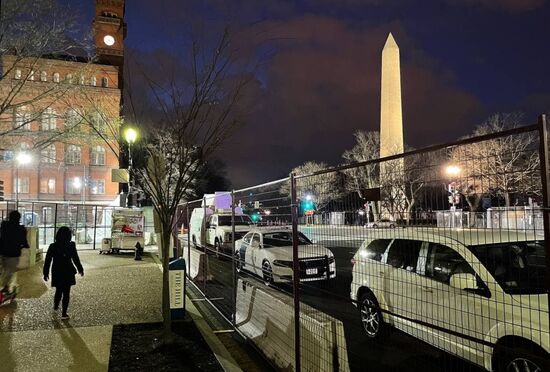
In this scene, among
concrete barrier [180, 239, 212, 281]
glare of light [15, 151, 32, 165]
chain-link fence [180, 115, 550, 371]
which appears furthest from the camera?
glare of light [15, 151, 32, 165]

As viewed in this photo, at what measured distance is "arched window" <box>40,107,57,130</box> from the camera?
44.3 ft

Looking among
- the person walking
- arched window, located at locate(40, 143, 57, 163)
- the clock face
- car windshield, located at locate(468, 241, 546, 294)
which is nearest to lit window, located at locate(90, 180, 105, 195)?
the clock face

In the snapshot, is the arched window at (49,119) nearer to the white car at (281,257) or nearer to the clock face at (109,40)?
the white car at (281,257)

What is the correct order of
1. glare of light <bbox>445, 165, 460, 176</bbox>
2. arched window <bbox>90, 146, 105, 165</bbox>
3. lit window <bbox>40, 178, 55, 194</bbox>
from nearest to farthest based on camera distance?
glare of light <bbox>445, 165, 460, 176</bbox>
lit window <bbox>40, 178, 55, 194</bbox>
arched window <bbox>90, 146, 105, 165</bbox>

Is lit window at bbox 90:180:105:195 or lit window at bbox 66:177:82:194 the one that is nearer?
lit window at bbox 66:177:82:194

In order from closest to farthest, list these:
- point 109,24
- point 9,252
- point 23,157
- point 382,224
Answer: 1. point 382,224
2. point 9,252
3. point 23,157
4. point 109,24

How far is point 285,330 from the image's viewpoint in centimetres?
520

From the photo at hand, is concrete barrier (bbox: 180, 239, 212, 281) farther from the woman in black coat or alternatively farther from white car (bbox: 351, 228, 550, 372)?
white car (bbox: 351, 228, 550, 372)

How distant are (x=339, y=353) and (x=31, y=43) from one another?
1155 centimetres

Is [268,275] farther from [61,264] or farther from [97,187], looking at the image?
[97,187]

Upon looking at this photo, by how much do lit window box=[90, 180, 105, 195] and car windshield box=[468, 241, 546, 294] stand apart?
5827 centimetres

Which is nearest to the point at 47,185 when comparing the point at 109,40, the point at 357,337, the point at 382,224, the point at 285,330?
the point at 109,40

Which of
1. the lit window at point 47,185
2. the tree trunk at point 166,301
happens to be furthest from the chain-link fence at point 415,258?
the lit window at point 47,185

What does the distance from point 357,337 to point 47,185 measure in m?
57.4
